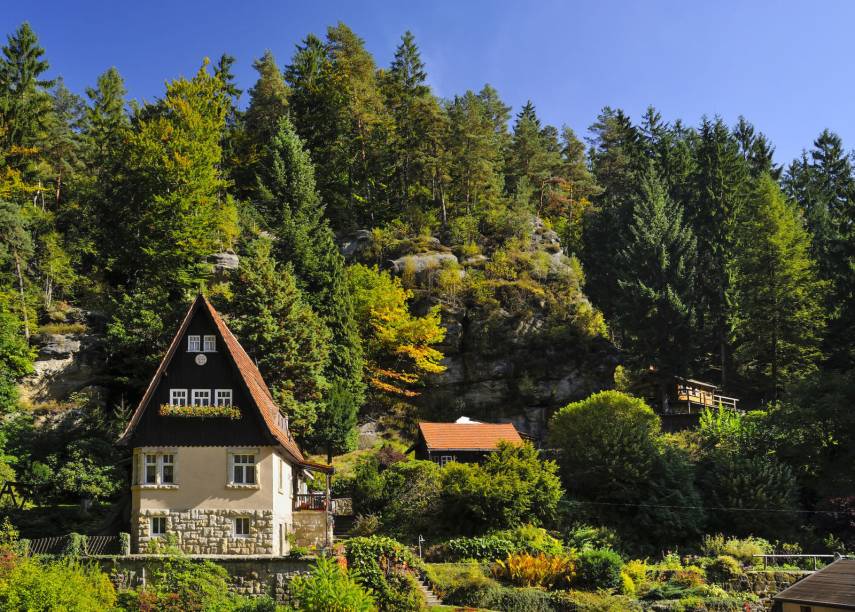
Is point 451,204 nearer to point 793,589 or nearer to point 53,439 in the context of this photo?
point 53,439

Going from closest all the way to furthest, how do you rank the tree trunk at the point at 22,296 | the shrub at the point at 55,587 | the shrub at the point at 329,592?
the shrub at the point at 55,587
the shrub at the point at 329,592
the tree trunk at the point at 22,296

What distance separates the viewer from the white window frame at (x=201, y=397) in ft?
113

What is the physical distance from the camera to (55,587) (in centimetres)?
2661

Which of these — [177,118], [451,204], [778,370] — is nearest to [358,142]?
[451,204]

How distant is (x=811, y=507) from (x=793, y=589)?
18.1 m

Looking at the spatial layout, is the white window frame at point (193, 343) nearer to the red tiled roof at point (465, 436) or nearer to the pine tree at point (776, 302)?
the red tiled roof at point (465, 436)

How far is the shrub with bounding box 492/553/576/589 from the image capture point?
34.5 metres

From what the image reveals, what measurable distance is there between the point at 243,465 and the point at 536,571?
1359 cm

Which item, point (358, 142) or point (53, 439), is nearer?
point (53, 439)

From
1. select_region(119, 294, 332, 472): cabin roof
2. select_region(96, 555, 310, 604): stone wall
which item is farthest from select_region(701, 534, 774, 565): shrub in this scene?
select_region(119, 294, 332, 472): cabin roof

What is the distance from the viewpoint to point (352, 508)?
43.3 m

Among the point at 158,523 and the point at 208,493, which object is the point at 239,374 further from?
the point at 158,523

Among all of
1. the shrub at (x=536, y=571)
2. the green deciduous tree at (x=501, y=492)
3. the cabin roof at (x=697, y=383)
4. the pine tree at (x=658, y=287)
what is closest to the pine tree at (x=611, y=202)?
the pine tree at (x=658, y=287)

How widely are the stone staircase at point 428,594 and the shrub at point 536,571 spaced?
3501mm
